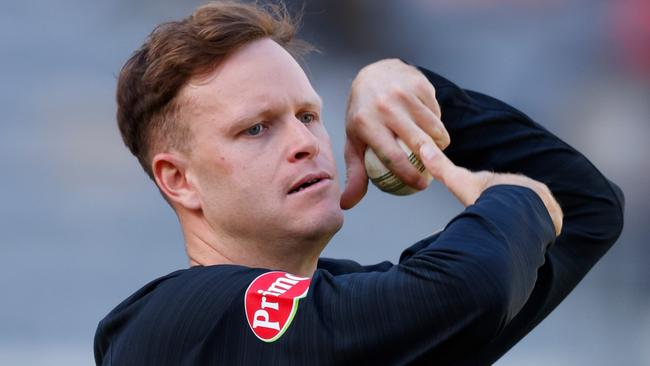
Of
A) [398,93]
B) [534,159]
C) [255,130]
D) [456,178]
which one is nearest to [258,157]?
[255,130]

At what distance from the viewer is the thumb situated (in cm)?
187

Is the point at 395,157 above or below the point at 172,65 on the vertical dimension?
below

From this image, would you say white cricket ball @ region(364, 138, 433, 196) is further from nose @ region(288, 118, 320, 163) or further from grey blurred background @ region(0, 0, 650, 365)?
grey blurred background @ region(0, 0, 650, 365)

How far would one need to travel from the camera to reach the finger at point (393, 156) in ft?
6.95

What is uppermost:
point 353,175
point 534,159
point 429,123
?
point 429,123

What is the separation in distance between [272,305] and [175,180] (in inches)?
22.1

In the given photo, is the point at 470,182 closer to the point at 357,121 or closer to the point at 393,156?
the point at 393,156

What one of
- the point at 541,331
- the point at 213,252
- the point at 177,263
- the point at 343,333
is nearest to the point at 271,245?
the point at 213,252

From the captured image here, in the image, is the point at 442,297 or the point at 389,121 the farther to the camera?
the point at 389,121

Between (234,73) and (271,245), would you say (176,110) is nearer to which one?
(234,73)

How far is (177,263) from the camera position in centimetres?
559

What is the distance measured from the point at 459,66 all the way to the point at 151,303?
4.51m

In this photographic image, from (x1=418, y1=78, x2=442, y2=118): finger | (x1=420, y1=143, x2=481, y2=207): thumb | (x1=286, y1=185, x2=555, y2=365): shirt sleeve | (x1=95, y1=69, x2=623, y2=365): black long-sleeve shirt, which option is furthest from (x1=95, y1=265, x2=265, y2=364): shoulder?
(x1=418, y1=78, x2=442, y2=118): finger

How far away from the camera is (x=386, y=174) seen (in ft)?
7.14
